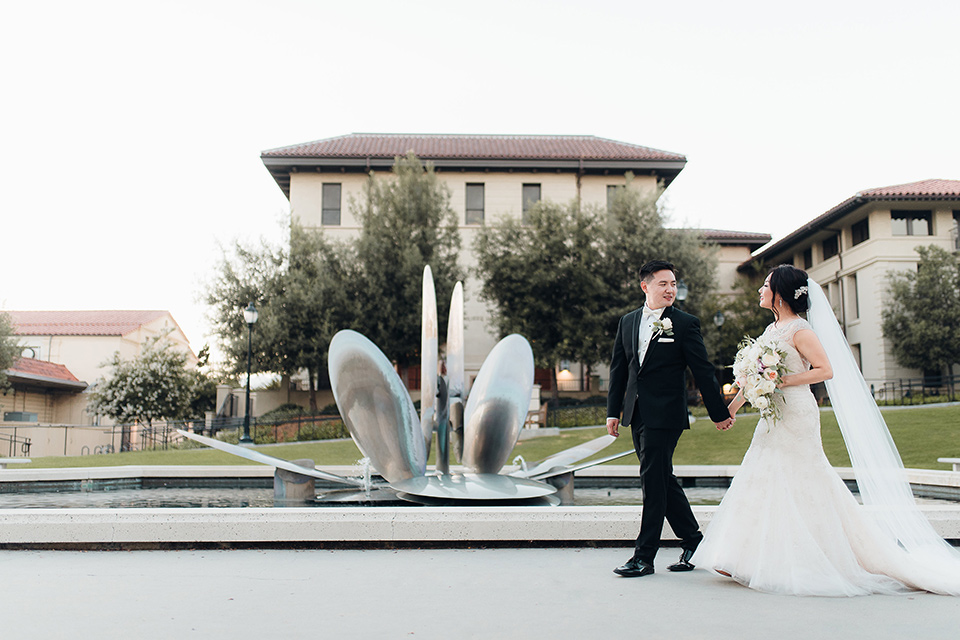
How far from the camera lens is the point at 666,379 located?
14.2 feet

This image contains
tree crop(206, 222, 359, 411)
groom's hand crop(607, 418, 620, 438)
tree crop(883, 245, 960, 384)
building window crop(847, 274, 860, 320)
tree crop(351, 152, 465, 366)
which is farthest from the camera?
building window crop(847, 274, 860, 320)

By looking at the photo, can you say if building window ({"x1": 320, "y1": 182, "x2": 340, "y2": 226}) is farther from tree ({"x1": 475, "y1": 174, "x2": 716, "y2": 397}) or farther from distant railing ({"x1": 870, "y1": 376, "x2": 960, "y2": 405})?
distant railing ({"x1": 870, "y1": 376, "x2": 960, "y2": 405})

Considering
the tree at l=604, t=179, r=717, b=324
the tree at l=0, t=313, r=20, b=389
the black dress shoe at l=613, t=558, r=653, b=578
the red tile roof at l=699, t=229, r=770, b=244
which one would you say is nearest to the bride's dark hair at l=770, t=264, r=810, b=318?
the black dress shoe at l=613, t=558, r=653, b=578

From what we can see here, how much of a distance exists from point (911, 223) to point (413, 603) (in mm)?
34039

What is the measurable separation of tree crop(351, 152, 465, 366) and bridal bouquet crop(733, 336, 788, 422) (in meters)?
21.9

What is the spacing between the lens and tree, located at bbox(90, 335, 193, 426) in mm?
27453

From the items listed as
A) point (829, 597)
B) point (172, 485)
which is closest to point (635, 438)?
point (829, 597)

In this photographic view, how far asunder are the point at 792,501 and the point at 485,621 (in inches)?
76.2

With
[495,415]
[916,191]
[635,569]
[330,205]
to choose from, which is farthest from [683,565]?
[916,191]

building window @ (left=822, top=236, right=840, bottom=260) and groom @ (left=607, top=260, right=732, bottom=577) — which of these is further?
building window @ (left=822, top=236, right=840, bottom=260)

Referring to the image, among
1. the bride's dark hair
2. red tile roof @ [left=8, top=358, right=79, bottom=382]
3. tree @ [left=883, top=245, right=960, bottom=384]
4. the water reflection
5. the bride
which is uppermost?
tree @ [left=883, top=245, right=960, bottom=384]

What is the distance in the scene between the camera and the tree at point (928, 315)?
90.1ft

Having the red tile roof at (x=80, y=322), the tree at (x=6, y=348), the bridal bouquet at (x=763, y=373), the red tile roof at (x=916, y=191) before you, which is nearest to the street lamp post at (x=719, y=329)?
the red tile roof at (x=916, y=191)

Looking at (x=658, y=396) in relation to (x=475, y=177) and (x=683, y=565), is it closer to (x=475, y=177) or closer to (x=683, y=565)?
(x=683, y=565)
